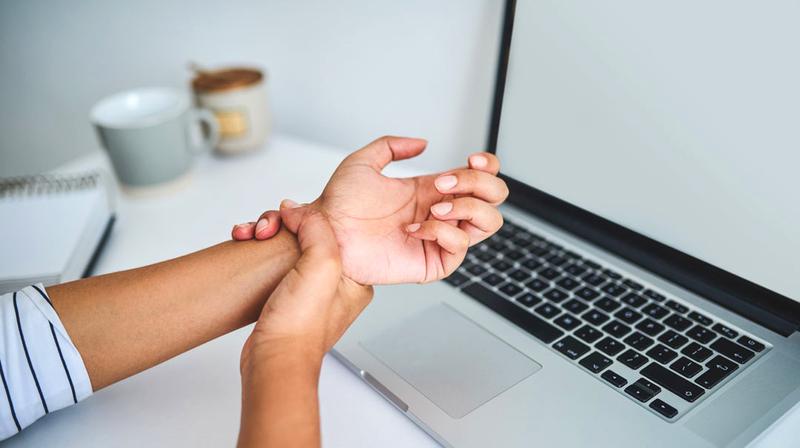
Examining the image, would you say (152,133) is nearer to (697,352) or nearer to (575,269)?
(575,269)

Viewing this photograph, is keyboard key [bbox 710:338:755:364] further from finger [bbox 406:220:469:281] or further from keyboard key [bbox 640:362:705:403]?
finger [bbox 406:220:469:281]

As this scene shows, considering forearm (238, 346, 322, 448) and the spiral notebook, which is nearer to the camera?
forearm (238, 346, 322, 448)

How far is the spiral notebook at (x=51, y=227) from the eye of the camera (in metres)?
0.61

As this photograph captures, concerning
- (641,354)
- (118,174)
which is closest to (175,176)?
(118,174)

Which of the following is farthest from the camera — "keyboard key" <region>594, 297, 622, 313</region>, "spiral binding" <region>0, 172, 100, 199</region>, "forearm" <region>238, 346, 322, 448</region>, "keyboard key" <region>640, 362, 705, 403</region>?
"spiral binding" <region>0, 172, 100, 199</region>

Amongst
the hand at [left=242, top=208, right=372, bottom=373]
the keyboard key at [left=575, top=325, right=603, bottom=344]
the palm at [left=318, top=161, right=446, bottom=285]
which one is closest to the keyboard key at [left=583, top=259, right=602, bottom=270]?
the keyboard key at [left=575, top=325, right=603, bottom=344]

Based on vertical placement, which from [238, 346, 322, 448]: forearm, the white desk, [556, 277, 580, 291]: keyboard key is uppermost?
[238, 346, 322, 448]: forearm

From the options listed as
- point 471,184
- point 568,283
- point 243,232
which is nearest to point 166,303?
point 243,232

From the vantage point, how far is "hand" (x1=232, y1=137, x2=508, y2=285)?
50 cm

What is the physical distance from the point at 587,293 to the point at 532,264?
0.07 m

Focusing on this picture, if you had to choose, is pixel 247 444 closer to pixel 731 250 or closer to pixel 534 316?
pixel 534 316

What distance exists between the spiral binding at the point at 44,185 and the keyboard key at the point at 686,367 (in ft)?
2.42

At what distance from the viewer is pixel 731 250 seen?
0.52 m

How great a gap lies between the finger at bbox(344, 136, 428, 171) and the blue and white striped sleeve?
0.31 meters
